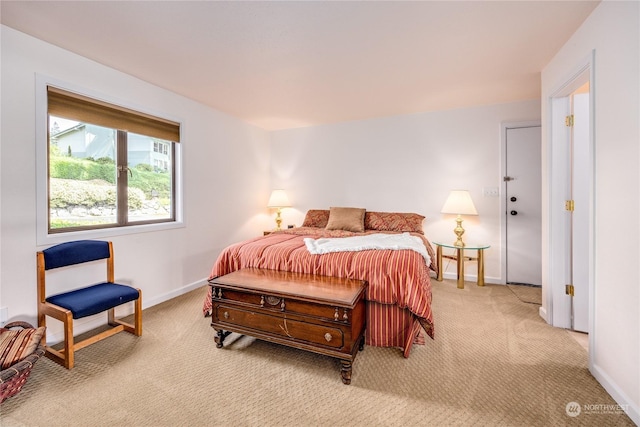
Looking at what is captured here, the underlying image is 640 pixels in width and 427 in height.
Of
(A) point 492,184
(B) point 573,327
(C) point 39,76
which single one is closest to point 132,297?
(C) point 39,76

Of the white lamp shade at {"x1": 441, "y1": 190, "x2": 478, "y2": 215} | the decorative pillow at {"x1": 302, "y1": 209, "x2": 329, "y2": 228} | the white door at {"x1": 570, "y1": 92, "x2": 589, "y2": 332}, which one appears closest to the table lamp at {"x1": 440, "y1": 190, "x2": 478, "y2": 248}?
the white lamp shade at {"x1": 441, "y1": 190, "x2": 478, "y2": 215}

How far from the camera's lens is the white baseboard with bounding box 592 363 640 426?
139cm

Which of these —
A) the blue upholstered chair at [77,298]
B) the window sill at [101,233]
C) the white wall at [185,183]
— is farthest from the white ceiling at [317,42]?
the blue upholstered chair at [77,298]

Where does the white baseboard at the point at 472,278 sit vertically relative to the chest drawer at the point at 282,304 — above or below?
below

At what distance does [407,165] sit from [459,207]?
1010 mm

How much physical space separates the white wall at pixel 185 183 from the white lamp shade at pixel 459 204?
9.90 ft

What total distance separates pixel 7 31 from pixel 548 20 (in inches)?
152

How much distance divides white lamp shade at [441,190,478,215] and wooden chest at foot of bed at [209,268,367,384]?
2.15 m

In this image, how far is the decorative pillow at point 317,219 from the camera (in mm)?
4260

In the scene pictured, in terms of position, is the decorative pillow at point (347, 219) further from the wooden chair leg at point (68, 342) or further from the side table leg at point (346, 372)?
the wooden chair leg at point (68, 342)

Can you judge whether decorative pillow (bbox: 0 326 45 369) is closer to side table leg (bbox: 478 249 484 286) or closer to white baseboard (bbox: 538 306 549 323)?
white baseboard (bbox: 538 306 549 323)

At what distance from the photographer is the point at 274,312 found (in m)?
1.90

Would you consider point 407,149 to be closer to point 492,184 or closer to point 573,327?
point 492,184

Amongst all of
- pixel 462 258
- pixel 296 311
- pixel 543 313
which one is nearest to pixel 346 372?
pixel 296 311
